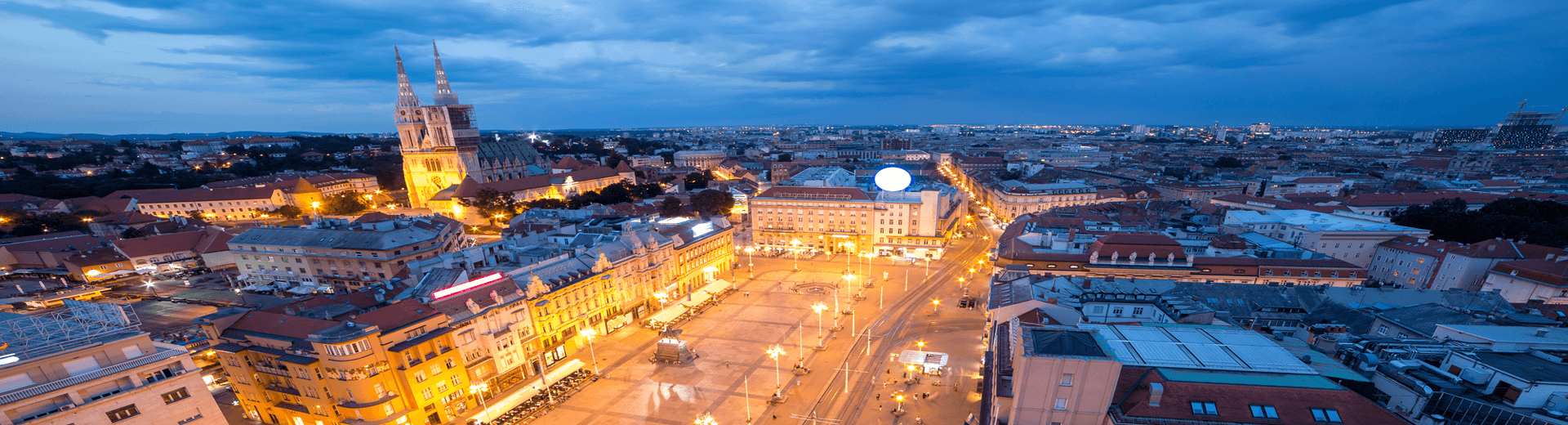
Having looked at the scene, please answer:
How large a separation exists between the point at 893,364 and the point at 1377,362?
28878 mm

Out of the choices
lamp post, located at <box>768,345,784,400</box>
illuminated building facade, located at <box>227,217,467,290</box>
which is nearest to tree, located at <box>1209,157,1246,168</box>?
lamp post, located at <box>768,345,784,400</box>

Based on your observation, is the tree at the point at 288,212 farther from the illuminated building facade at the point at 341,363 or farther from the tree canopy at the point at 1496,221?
the tree canopy at the point at 1496,221

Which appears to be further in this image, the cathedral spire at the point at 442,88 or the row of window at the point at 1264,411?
the cathedral spire at the point at 442,88

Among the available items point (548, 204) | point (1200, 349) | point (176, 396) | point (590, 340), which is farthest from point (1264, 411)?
point (548, 204)

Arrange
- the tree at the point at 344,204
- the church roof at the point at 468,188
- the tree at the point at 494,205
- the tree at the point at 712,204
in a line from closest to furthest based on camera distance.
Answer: the tree at the point at 712,204, the tree at the point at 494,205, the church roof at the point at 468,188, the tree at the point at 344,204

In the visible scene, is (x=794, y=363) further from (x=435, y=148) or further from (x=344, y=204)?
(x=344, y=204)

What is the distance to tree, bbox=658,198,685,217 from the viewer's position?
91812mm

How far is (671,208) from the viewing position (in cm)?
9306

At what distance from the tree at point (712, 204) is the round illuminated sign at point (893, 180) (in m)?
30.3

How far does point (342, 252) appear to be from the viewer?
6438cm

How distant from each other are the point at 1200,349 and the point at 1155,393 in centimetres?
805

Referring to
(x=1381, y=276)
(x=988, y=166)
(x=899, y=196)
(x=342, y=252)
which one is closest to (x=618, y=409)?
(x=342, y=252)

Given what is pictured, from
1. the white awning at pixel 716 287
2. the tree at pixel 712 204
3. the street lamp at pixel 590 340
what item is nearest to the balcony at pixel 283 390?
the street lamp at pixel 590 340

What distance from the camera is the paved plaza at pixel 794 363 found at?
38.2 metres
